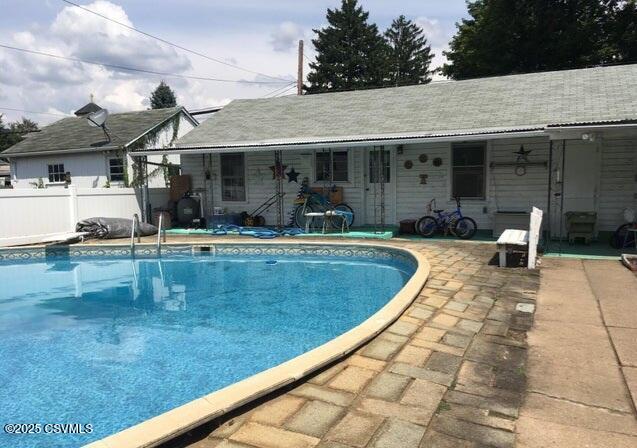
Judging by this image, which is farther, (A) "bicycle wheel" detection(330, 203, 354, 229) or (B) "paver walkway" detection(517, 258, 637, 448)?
(A) "bicycle wheel" detection(330, 203, 354, 229)

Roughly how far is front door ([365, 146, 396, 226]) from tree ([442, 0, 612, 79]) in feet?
47.4

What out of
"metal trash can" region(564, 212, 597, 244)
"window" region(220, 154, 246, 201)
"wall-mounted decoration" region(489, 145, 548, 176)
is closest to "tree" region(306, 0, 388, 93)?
"window" region(220, 154, 246, 201)

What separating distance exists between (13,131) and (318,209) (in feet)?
147

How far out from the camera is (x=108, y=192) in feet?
41.9

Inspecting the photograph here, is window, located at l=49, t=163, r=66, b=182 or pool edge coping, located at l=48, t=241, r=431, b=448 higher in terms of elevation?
window, located at l=49, t=163, r=66, b=182

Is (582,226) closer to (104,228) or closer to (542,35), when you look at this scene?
(104,228)

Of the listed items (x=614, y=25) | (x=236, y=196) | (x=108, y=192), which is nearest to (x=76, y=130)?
(x=108, y=192)

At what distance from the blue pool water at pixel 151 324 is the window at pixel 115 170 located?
8957 mm

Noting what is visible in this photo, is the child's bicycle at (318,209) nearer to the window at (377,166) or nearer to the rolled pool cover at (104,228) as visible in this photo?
the window at (377,166)

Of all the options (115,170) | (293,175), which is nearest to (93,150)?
(115,170)

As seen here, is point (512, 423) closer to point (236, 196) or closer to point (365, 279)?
point (365, 279)

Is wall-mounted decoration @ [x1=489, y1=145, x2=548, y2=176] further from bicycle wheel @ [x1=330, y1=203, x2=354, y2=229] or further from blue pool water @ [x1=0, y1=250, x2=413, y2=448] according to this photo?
blue pool water @ [x1=0, y1=250, x2=413, y2=448]

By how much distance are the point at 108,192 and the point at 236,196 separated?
3658 mm

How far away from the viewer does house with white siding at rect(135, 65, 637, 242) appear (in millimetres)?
9977
